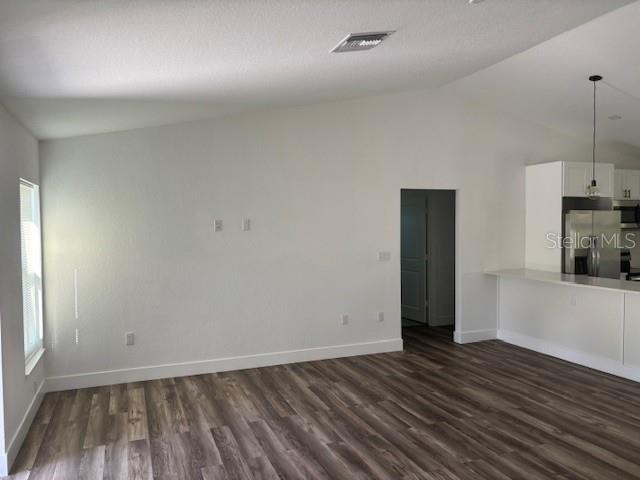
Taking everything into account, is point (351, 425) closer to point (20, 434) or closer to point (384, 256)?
point (20, 434)

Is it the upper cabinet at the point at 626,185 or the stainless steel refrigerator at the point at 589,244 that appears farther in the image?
the upper cabinet at the point at 626,185

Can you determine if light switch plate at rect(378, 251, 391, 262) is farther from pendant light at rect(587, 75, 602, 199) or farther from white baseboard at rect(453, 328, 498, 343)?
pendant light at rect(587, 75, 602, 199)

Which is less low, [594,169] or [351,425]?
[594,169]

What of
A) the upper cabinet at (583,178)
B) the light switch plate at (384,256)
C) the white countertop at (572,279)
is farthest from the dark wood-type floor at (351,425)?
the upper cabinet at (583,178)

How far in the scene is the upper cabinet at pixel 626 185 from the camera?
668 cm

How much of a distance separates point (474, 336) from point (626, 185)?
9.42 ft

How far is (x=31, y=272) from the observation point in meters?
4.46

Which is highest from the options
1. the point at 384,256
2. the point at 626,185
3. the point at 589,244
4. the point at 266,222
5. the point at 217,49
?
the point at 217,49

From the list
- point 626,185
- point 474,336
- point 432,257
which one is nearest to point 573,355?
point 474,336

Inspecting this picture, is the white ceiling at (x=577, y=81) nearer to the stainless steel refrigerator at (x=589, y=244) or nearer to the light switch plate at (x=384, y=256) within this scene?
the stainless steel refrigerator at (x=589, y=244)

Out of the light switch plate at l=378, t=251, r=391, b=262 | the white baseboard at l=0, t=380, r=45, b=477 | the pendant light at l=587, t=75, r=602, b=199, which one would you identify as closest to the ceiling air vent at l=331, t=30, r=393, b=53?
the pendant light at l=587, t=75, r=602, b=199

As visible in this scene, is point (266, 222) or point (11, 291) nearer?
point (11, 291)

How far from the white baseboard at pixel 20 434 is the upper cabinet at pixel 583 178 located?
6.01 metres

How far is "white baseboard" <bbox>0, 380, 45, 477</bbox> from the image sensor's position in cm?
325
